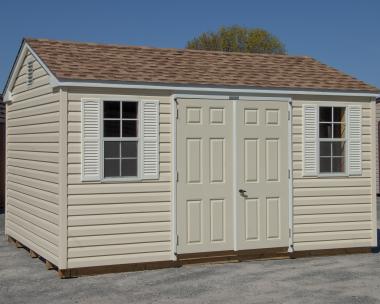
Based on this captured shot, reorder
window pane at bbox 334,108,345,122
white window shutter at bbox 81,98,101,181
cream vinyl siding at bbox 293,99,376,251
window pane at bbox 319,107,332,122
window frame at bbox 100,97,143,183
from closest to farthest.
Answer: white window shutter at bbox 81,98,101,181, window frame at bbox 100,97,143,183, cream vinyl siding at bbox 293,99,376,251, window pane at bbox 319,107,332,122, window pane at bbox 334,108,345,122

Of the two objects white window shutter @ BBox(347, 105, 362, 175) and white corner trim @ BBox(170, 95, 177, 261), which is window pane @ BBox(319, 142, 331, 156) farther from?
white corner trim @ BBox(170, 95, 177, 261)

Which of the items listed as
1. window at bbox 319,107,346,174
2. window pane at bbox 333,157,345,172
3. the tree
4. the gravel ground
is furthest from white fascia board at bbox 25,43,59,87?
the tree

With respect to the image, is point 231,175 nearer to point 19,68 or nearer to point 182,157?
point 182,157

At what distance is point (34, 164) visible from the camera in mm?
11578

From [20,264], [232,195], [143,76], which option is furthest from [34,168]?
[232,195]

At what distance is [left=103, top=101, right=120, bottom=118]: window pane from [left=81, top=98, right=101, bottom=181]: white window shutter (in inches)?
9.1

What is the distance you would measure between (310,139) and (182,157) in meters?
2.29

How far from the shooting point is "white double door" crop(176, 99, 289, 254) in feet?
35.6

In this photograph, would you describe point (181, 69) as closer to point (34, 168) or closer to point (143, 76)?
point (143, 76)

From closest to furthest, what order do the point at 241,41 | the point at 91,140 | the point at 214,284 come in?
the point at 214,284 → the point at 91,140 → the point at 241,41

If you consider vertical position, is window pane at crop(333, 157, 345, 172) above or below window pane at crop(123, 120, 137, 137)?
below

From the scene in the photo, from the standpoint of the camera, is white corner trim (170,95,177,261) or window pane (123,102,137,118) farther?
white corner trim (170,95,177,261)

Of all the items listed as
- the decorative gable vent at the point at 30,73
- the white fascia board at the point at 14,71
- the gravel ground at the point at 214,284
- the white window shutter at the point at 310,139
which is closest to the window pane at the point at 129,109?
the decorative gable vent at the point at 30,73

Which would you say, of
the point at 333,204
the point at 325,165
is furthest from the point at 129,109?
the point at 333,204
